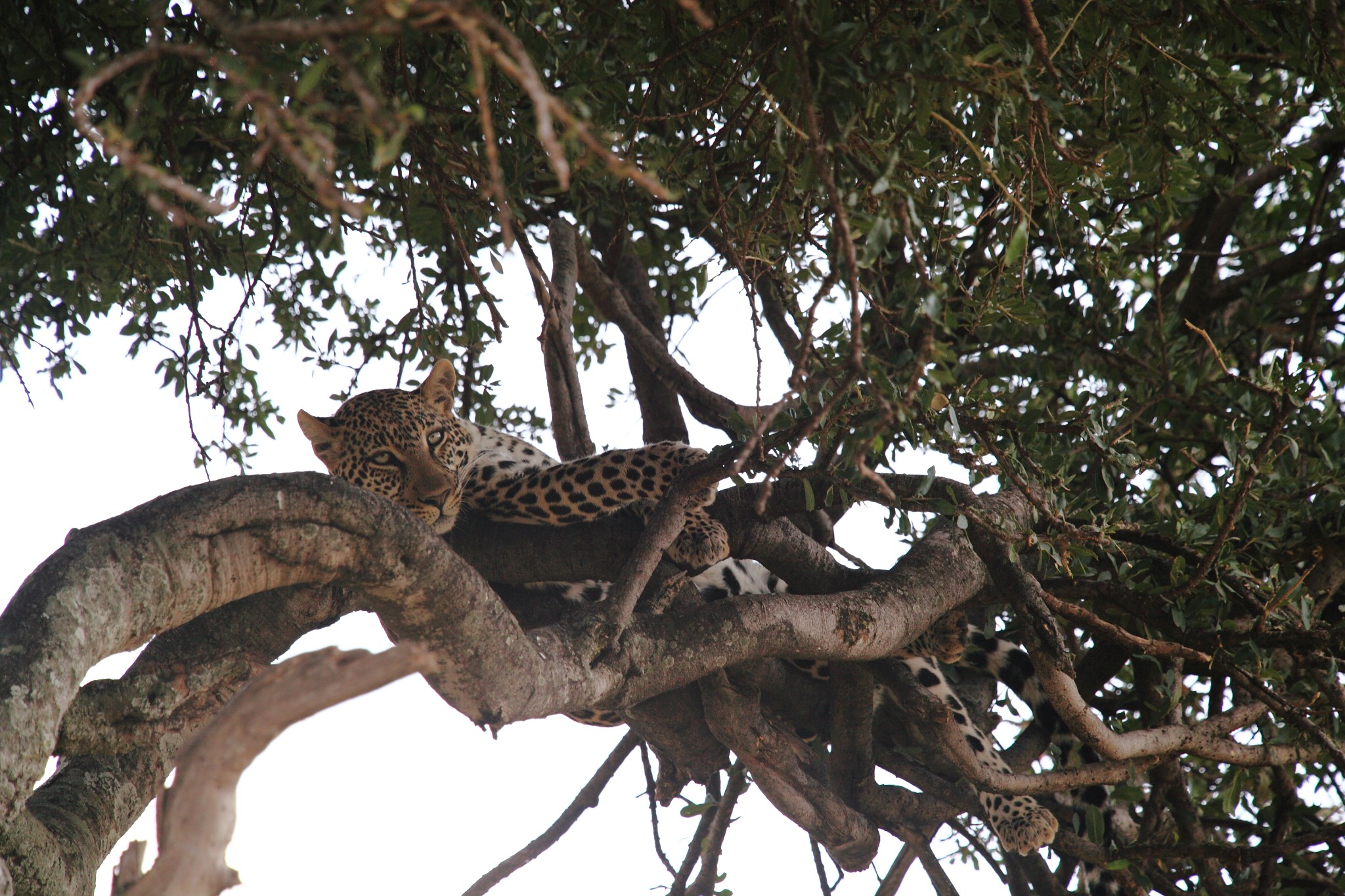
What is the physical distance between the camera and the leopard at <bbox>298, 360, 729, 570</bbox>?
4316mm

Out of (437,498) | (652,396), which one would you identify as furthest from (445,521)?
(652,396)

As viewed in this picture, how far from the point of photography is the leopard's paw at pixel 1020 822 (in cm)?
437

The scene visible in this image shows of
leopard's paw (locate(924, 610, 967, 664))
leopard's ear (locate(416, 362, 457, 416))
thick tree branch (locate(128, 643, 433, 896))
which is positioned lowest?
thick tree branch (locate(128, 643, 433, 896))

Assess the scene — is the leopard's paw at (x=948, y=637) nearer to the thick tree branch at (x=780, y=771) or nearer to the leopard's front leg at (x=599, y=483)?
the thick tree branch at (x=780, y=771)

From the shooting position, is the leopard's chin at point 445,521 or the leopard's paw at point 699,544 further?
the leopard's chin at point 445,521

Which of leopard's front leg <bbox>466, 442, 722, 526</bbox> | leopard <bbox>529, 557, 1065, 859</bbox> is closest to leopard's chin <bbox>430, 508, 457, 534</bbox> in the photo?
leopard's front leg <bbox>466, 442, 722, 526</bbox>

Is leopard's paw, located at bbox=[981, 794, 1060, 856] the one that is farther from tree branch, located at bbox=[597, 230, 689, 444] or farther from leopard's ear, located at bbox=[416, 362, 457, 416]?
leopard's ear, located at bbox=[416, 362, 457, 416]

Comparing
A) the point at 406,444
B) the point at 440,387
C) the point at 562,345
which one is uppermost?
the point at 440,387

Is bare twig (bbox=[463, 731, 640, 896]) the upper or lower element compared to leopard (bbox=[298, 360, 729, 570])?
lower

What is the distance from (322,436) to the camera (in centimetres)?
502

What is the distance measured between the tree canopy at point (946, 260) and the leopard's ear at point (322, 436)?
413mm

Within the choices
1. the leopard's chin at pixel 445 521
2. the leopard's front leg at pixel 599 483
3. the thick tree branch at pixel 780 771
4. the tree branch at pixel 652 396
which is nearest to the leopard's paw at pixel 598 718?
the thick tree branch at pixel 780 771

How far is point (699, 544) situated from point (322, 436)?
1.93m

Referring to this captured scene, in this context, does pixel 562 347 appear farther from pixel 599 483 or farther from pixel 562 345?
pixel 599 483
